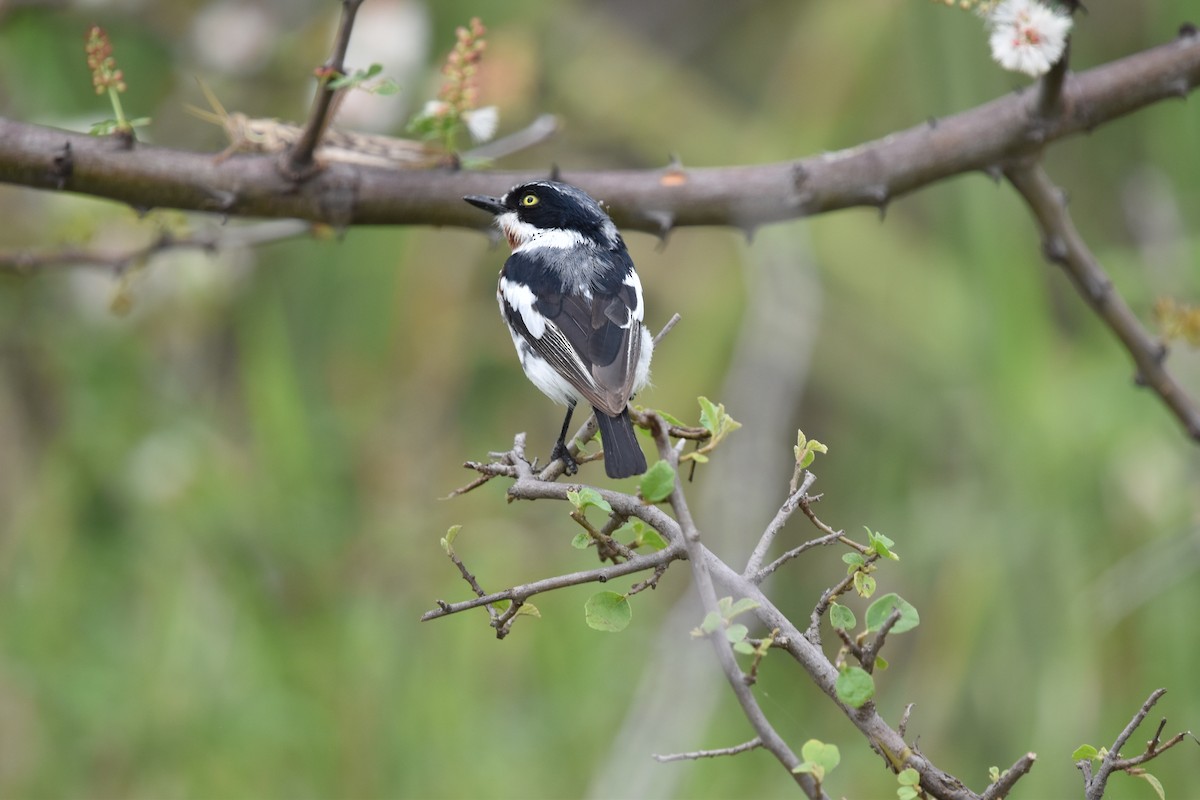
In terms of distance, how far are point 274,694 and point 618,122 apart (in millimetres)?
2406

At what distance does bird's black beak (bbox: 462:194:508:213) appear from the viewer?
222 cm

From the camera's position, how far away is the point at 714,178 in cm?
228

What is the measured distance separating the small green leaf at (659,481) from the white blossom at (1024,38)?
1094mm

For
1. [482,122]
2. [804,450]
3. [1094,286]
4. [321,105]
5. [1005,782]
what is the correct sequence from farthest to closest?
[1094,286] → [482,122] → [321,105] → [804,450] → [1005,782]

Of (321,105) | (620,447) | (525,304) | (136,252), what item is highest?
(321,105)

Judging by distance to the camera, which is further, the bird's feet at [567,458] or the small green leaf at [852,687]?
the bird's feet at [567,458]

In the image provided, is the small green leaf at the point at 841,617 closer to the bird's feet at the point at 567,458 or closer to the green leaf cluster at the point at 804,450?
the green leaf cluster at the point at 804,450

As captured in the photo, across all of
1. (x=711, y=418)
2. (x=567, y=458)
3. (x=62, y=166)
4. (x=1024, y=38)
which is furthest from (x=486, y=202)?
(x=711, y=418)

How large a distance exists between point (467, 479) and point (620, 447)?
2418 mm

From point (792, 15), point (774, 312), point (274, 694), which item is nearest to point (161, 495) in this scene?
point (274, 694)

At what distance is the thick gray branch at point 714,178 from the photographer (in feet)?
6.93

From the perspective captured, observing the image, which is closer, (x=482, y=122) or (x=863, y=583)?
(x=863, y=583)

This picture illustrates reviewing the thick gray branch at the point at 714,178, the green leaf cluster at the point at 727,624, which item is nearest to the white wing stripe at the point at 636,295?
the thick gray branch at the point at 714,178

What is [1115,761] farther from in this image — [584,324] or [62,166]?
[62,166]
